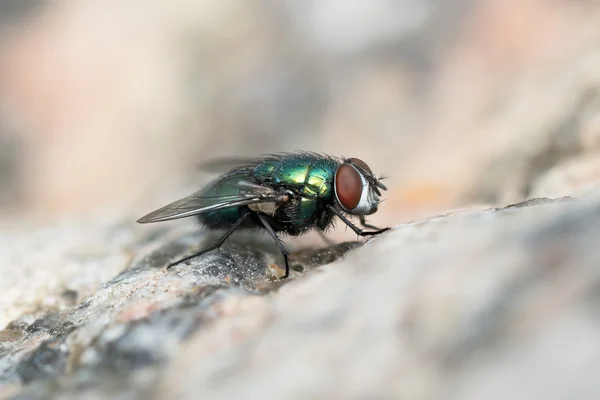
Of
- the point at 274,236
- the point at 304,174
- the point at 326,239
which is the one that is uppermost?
the point at 304,174

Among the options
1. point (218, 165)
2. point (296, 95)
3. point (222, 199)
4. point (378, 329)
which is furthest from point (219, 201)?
point (296, 95)

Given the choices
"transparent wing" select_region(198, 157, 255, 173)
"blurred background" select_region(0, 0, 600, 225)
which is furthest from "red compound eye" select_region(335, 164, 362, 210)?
"transparent wing" select_region(198, 157, 255, 173)

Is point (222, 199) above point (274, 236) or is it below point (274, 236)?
above

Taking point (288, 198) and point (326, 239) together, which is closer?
point (288, 198)

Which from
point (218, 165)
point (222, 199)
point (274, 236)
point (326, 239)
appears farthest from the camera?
point (218, 165)

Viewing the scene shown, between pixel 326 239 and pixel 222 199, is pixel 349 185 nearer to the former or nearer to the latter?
pixel 326 239

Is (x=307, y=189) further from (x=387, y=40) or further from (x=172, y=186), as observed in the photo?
(x=387, y=40)

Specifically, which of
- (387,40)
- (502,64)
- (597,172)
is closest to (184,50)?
(387,40)

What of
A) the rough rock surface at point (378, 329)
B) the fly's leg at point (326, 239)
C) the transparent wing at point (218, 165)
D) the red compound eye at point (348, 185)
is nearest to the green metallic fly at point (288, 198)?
the red compound eye at point (348, 185)
